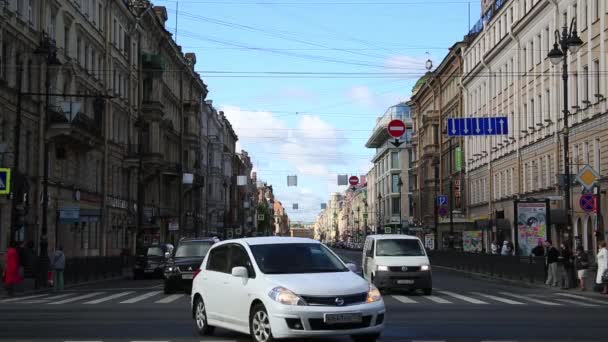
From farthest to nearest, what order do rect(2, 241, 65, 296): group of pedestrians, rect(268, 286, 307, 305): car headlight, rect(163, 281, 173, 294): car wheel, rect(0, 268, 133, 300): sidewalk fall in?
1. rect(0, 268, 133, 300): sidewalk
2. rect(2, 241, 65, 296): group of pedestrians
3. rect(163, 281, 173, 294): car wheel
4. rect(268, 286, 307, 305): car headlight

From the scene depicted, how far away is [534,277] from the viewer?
112ft

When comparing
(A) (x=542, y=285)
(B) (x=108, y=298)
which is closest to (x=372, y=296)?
(B) (x=108, y=298)

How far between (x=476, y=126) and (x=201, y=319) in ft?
88.3

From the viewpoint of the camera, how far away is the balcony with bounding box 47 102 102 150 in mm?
43869

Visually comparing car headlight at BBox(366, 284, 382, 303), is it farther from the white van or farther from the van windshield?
the van windshield

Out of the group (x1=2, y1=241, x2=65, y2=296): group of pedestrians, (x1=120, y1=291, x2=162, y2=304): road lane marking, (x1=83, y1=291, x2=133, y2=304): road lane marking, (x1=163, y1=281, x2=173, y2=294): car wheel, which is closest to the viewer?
(x1=120, y1=291, x2=162, y2=304): road lane marking

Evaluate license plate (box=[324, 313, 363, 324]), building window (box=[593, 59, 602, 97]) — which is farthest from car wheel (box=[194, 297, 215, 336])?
building window (box=[593, 59, 602, 97])

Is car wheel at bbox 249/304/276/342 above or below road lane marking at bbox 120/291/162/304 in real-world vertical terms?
above

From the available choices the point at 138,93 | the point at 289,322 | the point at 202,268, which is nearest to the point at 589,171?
the point at 202,268

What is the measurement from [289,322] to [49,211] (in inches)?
1394

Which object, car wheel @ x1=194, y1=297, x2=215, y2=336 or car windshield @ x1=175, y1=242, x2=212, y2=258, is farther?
car windshield @ x1=175, y1=242, x2=212, y2=258

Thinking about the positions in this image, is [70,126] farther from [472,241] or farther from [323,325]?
[323,325]

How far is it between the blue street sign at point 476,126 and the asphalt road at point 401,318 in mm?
13192

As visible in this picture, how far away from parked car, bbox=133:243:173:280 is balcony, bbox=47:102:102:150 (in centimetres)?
779
